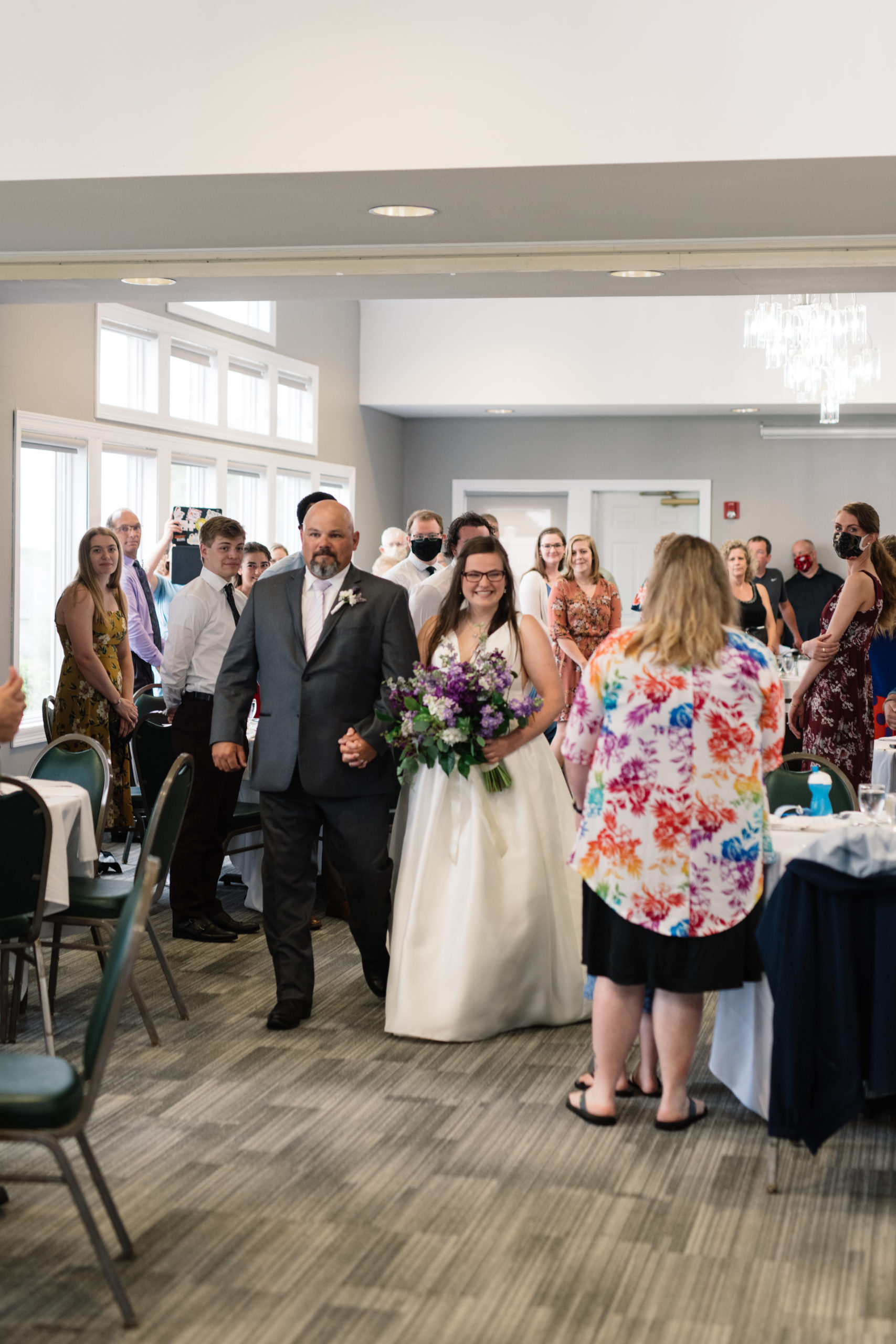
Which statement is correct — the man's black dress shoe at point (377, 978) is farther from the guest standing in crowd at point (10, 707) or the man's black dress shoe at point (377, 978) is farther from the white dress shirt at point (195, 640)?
the guest standing in crowd at point (10, 707)

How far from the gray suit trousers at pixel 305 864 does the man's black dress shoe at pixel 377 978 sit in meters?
0.25

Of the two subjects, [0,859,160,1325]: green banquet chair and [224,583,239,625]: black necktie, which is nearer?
[0,859,160,1325]: green banquet chair

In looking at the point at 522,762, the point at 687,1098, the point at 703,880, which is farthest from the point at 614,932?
the point at 522,762

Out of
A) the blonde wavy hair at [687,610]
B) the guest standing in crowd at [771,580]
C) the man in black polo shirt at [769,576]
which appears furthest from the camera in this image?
the man in black polo shirt at [769,576]

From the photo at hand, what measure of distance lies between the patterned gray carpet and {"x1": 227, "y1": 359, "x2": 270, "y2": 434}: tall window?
6.99m

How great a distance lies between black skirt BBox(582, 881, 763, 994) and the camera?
11.2ft

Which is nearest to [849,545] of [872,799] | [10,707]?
[872,799]

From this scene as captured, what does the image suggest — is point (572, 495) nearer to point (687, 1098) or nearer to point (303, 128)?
point (303, 128)

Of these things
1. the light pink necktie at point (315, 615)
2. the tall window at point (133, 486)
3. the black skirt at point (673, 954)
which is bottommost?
the black skirt at point (673, 954)

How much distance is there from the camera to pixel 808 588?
12.9 meters

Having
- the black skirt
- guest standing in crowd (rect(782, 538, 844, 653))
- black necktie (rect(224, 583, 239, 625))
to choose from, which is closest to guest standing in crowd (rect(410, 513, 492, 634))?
black necktie (rect(224, 583, 239, 625))

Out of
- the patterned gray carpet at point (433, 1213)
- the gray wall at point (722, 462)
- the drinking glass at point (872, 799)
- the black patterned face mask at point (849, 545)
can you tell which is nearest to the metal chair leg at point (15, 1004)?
the patterned gray carpet at point (433, 1213)

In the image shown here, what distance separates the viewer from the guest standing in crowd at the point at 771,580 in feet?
39.3

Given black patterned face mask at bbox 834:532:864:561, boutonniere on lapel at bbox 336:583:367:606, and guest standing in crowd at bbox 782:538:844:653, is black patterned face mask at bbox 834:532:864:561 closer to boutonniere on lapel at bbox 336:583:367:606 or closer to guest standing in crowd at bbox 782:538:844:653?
boutonniere on lapel at bbox 336:583:367:606
